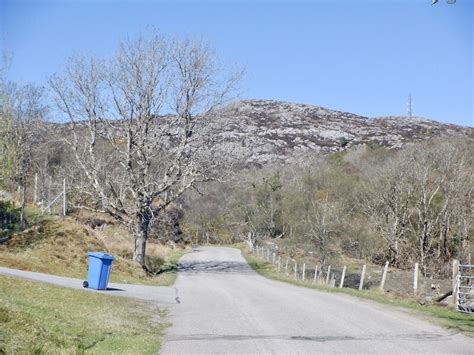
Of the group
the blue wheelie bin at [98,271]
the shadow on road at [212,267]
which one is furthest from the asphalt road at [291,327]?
the shadow on road at [212,267]

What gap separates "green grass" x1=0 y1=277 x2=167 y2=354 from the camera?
27.3 ft

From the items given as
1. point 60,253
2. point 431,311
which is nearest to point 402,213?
point 60,253

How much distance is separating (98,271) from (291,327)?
9.06m

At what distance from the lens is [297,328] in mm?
11852

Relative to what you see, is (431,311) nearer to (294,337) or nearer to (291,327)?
(291,327)

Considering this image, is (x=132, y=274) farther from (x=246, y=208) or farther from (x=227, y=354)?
(x=246, y=208)

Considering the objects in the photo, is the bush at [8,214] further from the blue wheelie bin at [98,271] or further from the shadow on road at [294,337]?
the shadow on road at [294,337]

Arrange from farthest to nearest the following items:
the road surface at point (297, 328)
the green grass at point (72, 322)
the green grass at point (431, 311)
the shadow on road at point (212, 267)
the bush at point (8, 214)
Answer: the bush at point (8, 214)
the shadow on road at point (212, 267)
the green grass at point (431, 311)
the road surface at point (297, 328)
the green grass at point (72, 322)

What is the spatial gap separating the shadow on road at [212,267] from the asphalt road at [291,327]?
14.8m

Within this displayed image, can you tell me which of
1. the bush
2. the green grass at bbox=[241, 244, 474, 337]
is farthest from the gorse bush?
the green grass at bbox=[241, 244, 474, 337]

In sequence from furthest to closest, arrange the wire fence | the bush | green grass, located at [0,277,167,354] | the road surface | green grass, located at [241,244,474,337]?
the bush < the wire fence < green grass, located at [241,244,474,337] < the road surface < green grass, located at [0,277,167,354]

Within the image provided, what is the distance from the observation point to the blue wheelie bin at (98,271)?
62.5ft

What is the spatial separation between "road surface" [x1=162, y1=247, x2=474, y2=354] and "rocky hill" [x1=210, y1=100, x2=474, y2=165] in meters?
73.1

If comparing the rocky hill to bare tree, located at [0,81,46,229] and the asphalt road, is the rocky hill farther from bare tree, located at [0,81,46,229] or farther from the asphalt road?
the asphalt road
